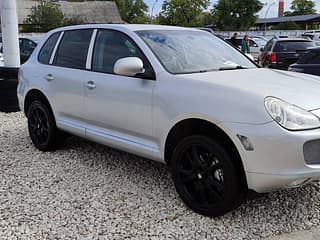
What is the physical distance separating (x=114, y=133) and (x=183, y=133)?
3.19ft

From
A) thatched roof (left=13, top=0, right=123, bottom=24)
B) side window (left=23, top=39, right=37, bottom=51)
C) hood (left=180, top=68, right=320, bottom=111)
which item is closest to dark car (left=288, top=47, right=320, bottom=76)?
hood (left=180, top=68, right=320, bottom=111)

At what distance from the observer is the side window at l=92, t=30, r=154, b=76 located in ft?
14.5

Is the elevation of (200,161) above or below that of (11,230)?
above

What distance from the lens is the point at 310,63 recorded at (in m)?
8.69

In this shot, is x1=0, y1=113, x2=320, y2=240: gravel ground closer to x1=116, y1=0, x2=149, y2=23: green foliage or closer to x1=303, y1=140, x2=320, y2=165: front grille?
x1=303, y1=140, x2=320, y2=165: front grille

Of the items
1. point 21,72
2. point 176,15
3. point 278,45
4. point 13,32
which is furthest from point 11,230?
point 176,15

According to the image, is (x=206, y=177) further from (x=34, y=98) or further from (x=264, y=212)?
(x=34, y=98)

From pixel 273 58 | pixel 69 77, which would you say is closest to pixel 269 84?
pixel 69 77

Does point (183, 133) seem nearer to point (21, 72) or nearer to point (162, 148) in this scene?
point (162, 148)

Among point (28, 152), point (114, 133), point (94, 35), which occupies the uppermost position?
point (94, 35)

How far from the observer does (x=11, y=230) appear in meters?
3.52

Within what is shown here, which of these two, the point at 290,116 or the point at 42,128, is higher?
the point at 290,116

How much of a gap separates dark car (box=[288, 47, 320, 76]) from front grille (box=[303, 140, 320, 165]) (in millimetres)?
5460

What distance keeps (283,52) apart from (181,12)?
5818 cm
